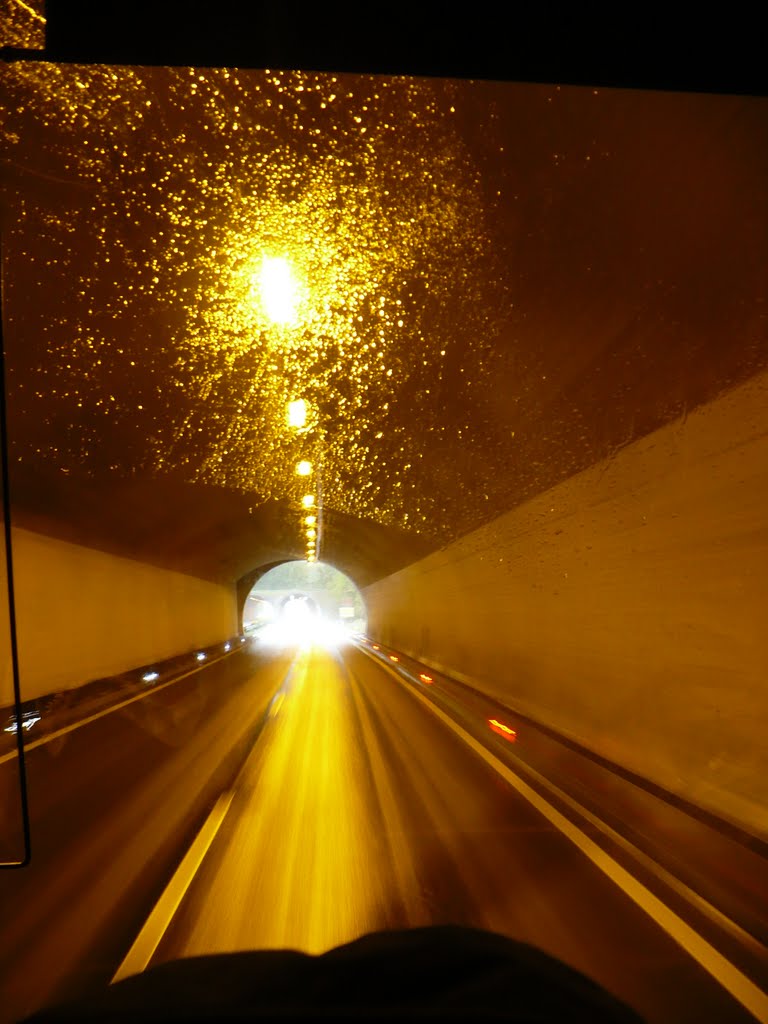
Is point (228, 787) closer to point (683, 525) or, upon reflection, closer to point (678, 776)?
point (678, 776)

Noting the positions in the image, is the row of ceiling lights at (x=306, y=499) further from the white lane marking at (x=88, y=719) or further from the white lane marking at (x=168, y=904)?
the white lane marking at (x=168, y=904)

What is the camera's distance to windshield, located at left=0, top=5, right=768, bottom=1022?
462 centimetres

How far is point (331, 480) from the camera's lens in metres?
15.5

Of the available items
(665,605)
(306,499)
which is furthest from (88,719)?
(665,605)

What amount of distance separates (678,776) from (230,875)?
4028 millimetres

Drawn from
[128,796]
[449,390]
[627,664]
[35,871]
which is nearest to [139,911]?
[35,871]

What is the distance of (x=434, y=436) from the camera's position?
11.1 m

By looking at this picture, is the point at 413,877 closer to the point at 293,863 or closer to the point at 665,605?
the point at 293,863

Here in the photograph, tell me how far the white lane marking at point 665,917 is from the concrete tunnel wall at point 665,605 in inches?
45.1

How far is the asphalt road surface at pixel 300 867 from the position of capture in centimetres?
414

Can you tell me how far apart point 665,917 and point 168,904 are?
283cm

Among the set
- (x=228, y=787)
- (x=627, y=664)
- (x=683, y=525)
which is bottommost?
(x=228, y=787)

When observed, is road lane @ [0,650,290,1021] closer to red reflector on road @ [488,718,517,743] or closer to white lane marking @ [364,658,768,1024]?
white lane marking @ [364,658,768,1024]

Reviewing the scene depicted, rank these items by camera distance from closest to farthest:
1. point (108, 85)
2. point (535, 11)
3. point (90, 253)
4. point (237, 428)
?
point (535, 11), point (108, 85), point (90, 253), point (237, 428)
